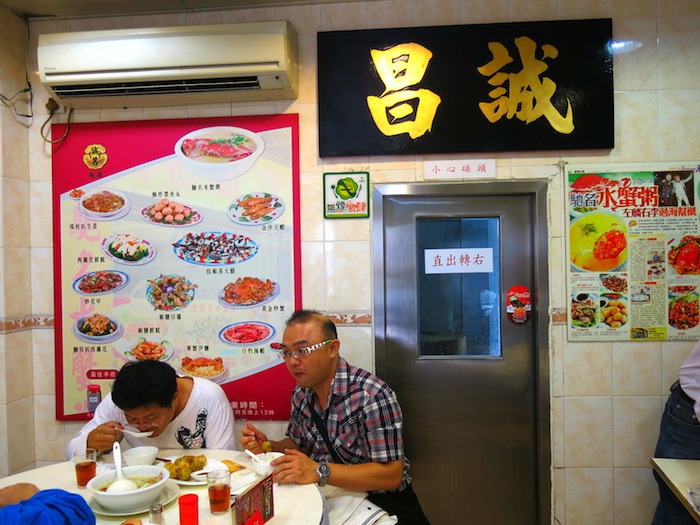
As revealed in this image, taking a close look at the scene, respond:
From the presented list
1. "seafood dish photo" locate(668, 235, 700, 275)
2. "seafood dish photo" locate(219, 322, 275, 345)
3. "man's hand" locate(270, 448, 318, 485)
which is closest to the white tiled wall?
"seafood dish photo" locate(219, 322, 275, 345)

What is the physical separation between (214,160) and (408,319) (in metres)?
1.33

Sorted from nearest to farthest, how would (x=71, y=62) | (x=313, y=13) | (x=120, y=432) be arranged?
1. (x=120, y=432)
2. (x=71, y=62)
3. (x=313, y=13)

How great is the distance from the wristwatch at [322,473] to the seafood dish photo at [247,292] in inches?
41.0

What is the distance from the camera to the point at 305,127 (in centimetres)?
272

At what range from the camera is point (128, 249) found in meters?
2.78

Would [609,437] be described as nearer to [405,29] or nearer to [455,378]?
[455,378]

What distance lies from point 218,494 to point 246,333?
3.93 ft

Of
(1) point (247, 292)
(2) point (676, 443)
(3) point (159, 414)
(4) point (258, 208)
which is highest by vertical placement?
(4) point (258, 208)

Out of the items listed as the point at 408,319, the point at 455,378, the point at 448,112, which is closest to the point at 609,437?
the point at 455,378

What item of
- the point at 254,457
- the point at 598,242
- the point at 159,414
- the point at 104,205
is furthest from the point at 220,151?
the point at 598,242

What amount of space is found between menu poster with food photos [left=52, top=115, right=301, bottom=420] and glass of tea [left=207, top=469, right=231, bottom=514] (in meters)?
1.10

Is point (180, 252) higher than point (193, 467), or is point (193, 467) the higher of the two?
point (180, 252)

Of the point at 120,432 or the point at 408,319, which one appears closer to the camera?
the point at 120,432

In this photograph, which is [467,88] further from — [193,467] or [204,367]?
[193,467]
